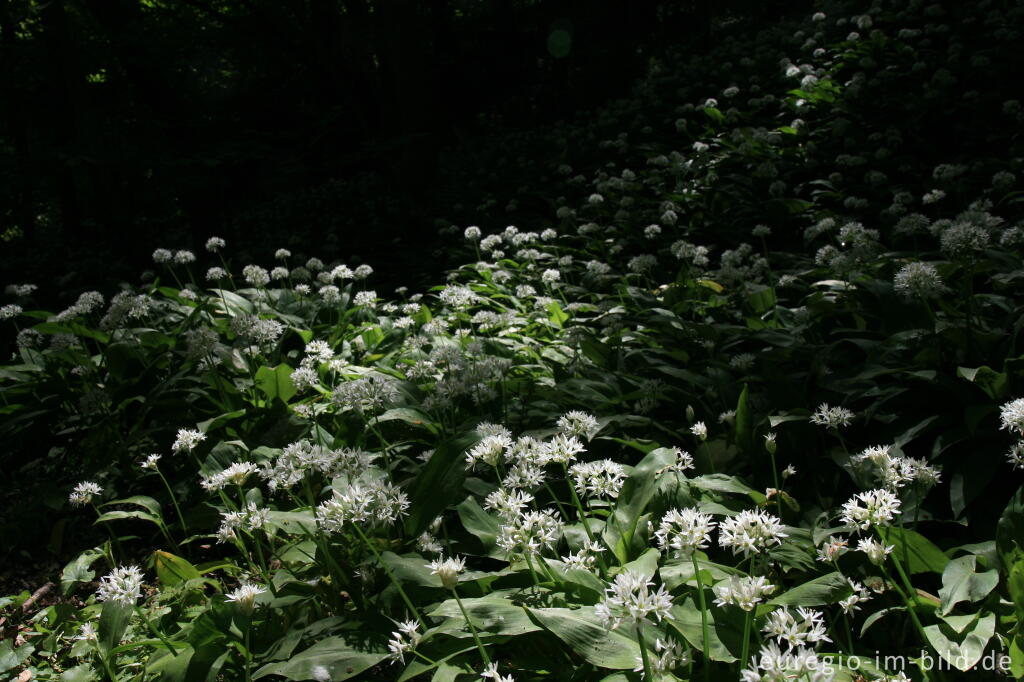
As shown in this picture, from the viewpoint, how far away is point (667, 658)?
4.32 feet

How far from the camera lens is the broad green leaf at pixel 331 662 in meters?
1.64

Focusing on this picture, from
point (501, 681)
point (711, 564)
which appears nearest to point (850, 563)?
point (711, 564)

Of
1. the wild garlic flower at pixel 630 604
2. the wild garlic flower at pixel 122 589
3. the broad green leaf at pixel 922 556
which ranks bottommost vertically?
the broad green leaf at pixel 922 556

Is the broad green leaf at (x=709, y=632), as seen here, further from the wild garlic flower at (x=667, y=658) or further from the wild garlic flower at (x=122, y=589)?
the wild garlic flower at (x=122, y=589)

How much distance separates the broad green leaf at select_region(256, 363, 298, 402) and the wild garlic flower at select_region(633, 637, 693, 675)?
2.44 meters

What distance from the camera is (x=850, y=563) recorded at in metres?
1.91

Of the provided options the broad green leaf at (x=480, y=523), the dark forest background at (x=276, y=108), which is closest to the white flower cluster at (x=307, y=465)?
the broad green leaf at (x=480, y=523)

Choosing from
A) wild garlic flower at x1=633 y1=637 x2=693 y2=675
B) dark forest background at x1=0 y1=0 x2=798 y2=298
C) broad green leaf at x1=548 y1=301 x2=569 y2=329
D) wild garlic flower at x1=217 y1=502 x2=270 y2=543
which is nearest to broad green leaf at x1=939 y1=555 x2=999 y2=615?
wild garlic flower at x1=633 y1=637 x2=693 y2=675

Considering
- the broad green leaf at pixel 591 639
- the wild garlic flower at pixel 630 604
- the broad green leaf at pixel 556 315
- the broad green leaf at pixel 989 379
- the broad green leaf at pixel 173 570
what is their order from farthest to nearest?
the broad green leaf at pixel 556 315 < the broad green leaf at pixel 173 570 < the broad green leaf at pixel 989 379 < the broad green leaf at pixel 591 639 < the wild garlic flower at pixel 630 604

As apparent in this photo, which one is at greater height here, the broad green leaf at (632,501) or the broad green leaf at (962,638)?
the broad green leaf at (632,501)

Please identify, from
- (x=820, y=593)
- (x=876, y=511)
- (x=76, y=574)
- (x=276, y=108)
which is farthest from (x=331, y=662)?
(x=276, y=108)

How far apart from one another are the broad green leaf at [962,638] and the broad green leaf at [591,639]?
68 centimetres

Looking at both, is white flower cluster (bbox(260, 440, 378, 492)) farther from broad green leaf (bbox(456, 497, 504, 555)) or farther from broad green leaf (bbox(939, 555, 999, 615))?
broad green leaf (bbox(939, 555, 999, 615))

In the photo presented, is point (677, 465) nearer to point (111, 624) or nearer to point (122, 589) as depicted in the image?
Answer: point (122, 589)
